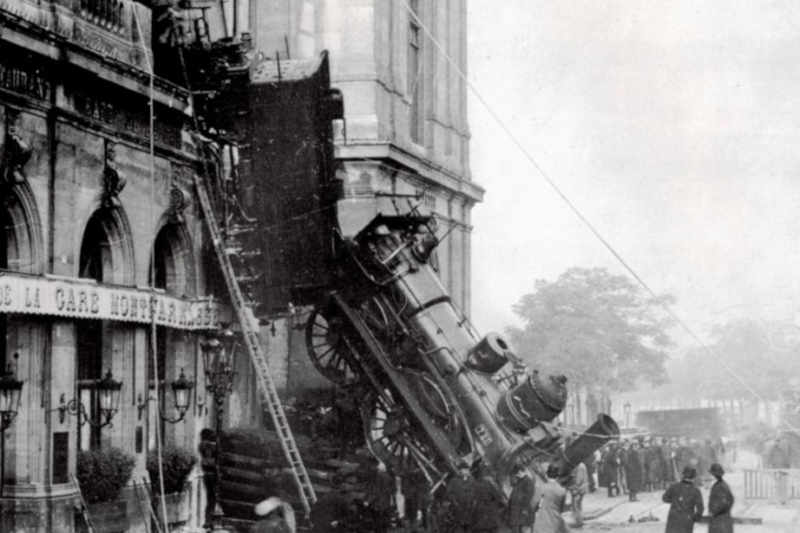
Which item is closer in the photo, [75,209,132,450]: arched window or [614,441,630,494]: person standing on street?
[75,209,132,450]: arched window

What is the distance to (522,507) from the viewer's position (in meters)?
15.3

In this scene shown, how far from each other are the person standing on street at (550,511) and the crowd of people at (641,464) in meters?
14.2

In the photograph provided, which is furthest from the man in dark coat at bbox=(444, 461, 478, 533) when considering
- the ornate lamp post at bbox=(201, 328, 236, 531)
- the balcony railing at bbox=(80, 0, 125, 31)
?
the balcony railing at bbox=(80, 0, 125, 31)

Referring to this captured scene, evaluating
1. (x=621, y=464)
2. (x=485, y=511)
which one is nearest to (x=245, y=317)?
(x=485, y=511)

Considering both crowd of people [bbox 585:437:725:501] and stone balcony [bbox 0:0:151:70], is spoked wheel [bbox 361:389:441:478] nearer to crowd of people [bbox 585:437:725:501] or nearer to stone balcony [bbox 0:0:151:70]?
stone balcony [bbox 0:0:151:70]

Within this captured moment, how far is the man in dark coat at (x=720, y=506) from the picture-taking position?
14.6 metres

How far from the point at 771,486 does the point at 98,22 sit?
21.0m

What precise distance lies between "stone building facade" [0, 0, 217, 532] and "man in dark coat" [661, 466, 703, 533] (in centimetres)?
731

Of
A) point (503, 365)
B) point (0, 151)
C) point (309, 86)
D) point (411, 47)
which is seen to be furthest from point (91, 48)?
point (411, 47)

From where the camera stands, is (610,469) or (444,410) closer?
(444,410)

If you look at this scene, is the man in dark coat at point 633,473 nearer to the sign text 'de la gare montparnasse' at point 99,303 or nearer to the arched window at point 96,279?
the sign text 'de la gare montparnasse' at point 99,303

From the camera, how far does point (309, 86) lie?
1836 cm

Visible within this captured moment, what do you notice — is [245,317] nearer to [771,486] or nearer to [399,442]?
[399,442]

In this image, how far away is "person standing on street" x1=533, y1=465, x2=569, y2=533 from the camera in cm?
1476
